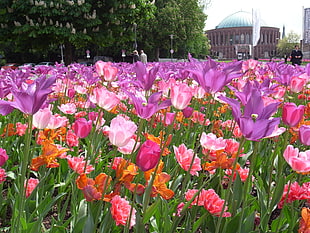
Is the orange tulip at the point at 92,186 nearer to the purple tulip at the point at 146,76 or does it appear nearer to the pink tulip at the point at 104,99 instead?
the pink tulip at the point at 104,99

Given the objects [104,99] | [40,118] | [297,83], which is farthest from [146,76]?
[297,83]

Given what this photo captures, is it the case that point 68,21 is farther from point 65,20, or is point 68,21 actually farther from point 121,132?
point 121,132

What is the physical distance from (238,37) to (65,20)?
269ft

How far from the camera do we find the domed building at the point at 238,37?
289ft

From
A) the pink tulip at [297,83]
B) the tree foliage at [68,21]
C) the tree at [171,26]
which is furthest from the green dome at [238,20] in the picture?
the pink tulip at [297,83]

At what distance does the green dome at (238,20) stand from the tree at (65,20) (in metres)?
78.8

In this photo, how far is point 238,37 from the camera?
89.5 meters

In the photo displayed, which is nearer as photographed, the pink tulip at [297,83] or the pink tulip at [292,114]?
the pink tulip at [292,114]

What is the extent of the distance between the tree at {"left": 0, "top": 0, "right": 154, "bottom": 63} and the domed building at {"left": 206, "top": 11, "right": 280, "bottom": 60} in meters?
76.3

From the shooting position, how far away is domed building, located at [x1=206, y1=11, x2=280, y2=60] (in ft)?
289

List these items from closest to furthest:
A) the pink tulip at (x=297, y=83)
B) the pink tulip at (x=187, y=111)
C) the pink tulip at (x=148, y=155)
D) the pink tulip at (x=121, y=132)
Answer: the pink tulip at (x=148, y=155), the pink tulip at (x=121, y=132), the pink tulip at (x=187, y=111), the pink tulip at (x=297, y=83)

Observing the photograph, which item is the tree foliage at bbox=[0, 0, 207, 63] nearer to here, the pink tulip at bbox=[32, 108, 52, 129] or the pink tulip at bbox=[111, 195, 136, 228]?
the pink tulip at bbox=[32, 108, 52, 129]

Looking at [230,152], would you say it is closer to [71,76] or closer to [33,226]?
[33,226]

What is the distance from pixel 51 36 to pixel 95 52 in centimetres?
2177
